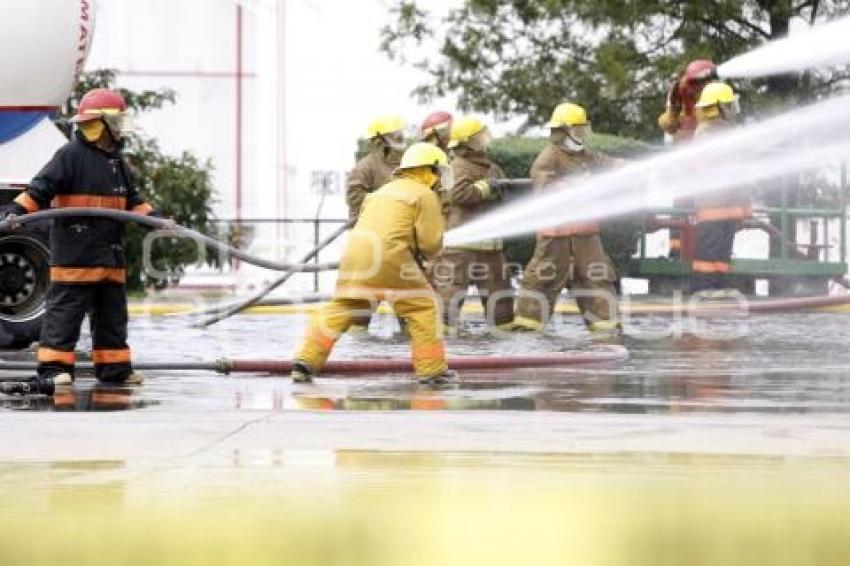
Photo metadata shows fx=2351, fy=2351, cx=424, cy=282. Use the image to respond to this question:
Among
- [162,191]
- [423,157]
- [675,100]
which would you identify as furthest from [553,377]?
[162,191]

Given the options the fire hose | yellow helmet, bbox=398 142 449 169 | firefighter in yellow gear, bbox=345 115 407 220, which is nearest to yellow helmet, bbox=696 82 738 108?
firefighter in yellow gear, bbox=345 115 407 220

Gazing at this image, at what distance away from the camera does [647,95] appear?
75.4 ft

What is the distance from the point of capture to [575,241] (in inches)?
664

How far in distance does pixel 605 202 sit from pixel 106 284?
6.28 meters

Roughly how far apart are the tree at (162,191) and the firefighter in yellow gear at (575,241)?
5.99 metres

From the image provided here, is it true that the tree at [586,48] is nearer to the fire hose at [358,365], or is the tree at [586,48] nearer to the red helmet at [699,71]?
the red helmet at [699,71]

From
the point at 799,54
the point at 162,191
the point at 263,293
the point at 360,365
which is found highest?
the point at 799,54

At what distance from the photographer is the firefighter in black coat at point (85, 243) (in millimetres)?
12969

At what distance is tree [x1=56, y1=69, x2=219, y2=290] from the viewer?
2217cm

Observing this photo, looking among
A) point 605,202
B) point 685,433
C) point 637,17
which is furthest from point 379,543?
point 637,17

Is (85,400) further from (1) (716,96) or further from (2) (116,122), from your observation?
(1) (716,96)

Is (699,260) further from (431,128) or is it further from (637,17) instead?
(637,17)

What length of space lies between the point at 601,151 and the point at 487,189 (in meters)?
3.95

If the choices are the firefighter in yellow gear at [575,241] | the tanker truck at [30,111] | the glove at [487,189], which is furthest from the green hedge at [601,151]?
the tanker truck at [30,111]
